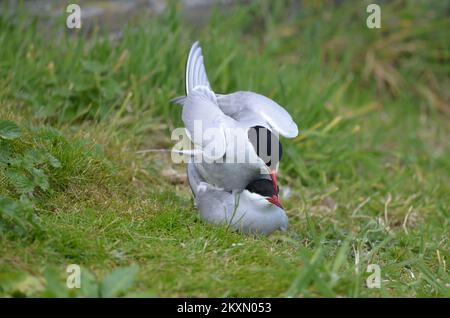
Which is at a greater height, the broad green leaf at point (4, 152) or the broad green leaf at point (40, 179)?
the broad green leaf at point (4, 152)

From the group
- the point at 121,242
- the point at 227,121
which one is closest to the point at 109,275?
the point at 121,242

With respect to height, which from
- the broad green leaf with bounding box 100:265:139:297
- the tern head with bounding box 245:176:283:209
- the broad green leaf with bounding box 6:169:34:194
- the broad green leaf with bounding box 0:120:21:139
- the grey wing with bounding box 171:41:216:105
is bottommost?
the broad green leaf with bounding box 100:265:139:297

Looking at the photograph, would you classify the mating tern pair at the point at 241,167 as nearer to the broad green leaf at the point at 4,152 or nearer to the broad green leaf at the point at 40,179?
the broad green leaf at the point at 40,179

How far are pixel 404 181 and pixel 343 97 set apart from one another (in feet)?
3.87

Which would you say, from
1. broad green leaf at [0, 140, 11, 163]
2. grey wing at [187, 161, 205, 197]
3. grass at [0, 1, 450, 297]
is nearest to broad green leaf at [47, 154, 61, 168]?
grass at [0, 1, 450, 297]

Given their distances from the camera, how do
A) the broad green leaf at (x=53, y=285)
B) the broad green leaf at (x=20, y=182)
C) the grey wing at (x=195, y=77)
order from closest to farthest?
the broad green leaf at (x=53, y=285) < the broad green leaf at (x=20, y=182) < the grey wing at (x=195, y=77)

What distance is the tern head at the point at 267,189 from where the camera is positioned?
2941 mm

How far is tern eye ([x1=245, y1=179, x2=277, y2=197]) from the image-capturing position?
296cm

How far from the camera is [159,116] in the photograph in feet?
13.4

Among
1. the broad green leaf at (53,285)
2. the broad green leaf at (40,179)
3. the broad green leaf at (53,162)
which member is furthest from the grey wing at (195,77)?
the broad green leaf at (53,285)

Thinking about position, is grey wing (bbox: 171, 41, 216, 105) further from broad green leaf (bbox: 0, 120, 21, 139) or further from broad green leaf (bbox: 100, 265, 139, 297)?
broad green leaf (bbox: 100, 265, 139, 297)

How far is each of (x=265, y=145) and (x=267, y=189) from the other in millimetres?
178

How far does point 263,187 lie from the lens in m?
2.96
